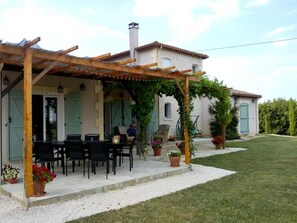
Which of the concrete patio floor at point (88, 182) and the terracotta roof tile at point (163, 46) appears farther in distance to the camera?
the terracotta roof tile at point (163, 46)

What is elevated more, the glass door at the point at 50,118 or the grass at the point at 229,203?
the glass door at the point at 50,118

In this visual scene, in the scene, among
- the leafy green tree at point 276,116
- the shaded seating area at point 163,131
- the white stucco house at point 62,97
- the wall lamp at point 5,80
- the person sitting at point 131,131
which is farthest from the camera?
the leafy green tree at point 276,116

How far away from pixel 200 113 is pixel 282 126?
7.90 metres

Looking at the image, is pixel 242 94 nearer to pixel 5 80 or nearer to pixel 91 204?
pixel 5 80

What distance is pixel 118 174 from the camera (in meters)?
6.30

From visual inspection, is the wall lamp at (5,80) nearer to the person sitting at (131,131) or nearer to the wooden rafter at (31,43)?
the wooden rafter at (31,43)

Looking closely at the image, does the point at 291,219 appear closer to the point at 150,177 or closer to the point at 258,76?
the point at 150,177

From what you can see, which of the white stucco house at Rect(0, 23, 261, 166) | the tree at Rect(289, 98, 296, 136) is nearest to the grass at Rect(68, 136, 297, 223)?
the white stucco house at Rect(0, 23, 261, 166)

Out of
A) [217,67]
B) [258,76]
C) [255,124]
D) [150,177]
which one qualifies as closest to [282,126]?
[255,124]

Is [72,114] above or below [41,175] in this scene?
above

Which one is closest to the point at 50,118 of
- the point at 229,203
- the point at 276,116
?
the point at 229,203

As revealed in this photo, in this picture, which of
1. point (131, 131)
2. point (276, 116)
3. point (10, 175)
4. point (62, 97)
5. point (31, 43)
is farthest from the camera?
point (276, 116)

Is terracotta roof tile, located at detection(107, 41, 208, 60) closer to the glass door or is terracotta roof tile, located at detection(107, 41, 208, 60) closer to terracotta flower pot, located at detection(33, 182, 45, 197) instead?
the glass door

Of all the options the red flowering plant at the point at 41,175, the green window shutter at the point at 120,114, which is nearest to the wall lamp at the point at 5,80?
the red flowering plant at the point at 41,175
